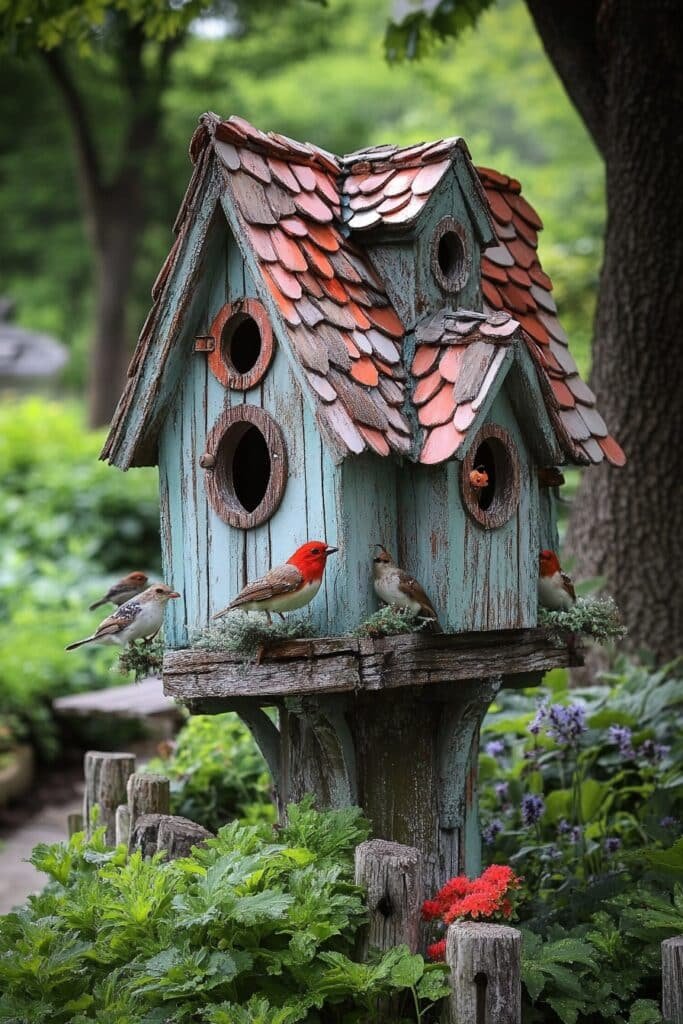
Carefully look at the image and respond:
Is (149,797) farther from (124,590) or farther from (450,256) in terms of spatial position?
(450,256)

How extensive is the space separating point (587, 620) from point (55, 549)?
8.79 m

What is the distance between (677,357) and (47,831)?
16.7 feet

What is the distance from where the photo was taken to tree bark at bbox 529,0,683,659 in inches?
253

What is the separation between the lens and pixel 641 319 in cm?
658

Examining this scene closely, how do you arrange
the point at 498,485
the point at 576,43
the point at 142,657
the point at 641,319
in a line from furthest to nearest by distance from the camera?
the point at 576,43
the point at 641,319
the point at 142,657
the point at 498,485

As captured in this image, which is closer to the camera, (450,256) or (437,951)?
(437,951)

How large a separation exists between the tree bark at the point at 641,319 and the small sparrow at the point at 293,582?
3.33 m

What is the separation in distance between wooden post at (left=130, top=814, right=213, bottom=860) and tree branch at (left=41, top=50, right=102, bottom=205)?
15009mm

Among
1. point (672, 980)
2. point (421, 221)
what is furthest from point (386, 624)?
point (421, 221)

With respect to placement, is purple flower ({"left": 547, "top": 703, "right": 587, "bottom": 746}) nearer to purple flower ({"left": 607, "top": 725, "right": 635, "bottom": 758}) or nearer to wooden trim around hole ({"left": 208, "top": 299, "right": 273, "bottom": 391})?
purple flower ({"left": 607, "top": 725, "right": 635, "bottom": 758})

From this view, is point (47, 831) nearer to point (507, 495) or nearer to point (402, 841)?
point (402, 841)

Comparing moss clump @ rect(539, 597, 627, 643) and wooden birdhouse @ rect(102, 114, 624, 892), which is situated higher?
wooden birdhouse @ rect(102, 114, 624, 892)

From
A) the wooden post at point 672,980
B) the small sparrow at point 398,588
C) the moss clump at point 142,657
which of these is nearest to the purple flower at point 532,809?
the small sparrow at point 398,588

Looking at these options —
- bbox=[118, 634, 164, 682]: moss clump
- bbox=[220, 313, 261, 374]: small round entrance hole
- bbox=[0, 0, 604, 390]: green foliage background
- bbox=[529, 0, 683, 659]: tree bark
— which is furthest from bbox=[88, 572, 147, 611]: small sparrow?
bbox=[0, 0, 604, 390]: green foliage background
